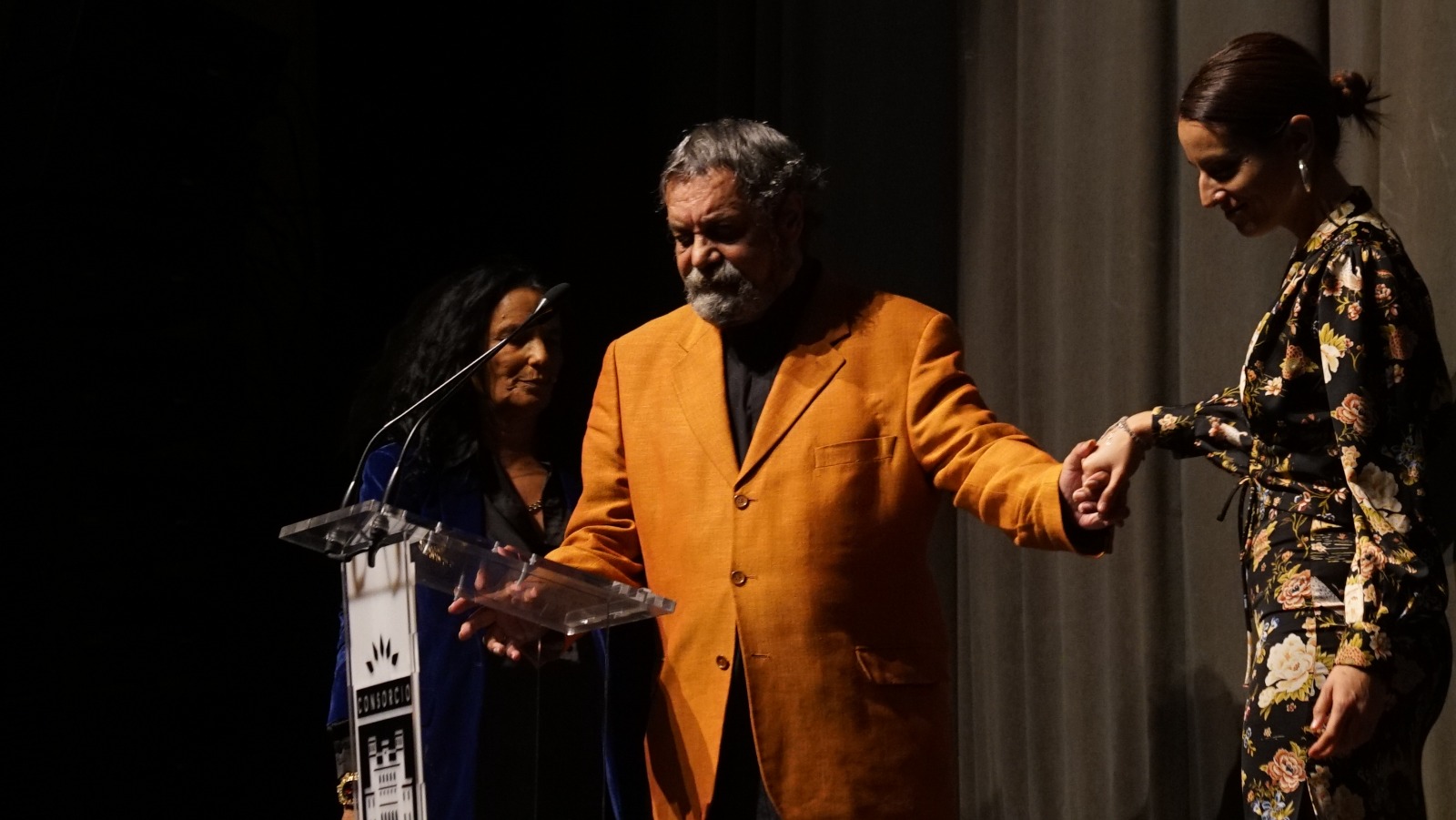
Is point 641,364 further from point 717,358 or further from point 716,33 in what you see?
point 716,33

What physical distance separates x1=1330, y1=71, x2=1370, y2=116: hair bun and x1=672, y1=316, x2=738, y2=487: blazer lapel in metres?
0.92

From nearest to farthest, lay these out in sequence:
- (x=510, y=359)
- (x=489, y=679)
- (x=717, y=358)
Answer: (x=489, y=679) → (x=717, y=358) → (x=510, y=359)

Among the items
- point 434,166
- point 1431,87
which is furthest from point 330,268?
point 1431,87

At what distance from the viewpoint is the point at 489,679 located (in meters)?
2.07

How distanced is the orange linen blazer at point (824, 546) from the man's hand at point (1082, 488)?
0.11ft

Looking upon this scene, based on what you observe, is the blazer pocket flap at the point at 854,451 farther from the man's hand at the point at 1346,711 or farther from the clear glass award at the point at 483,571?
the man's hand at the point at 1346,711

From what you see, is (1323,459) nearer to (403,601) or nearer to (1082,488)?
(1082,488)

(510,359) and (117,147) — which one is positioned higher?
(117,147)

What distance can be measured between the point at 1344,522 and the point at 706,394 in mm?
918

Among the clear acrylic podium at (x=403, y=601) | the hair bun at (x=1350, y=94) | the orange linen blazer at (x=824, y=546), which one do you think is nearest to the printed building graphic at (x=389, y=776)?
the clear acrylic podium at (x=403, y=601)

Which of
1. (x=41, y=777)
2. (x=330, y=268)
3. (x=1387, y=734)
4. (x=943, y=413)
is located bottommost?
(x=41, y=777)

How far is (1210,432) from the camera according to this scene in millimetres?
2066

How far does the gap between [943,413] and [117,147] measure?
6.92ft

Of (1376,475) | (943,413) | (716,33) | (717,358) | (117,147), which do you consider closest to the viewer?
(1376,475)
